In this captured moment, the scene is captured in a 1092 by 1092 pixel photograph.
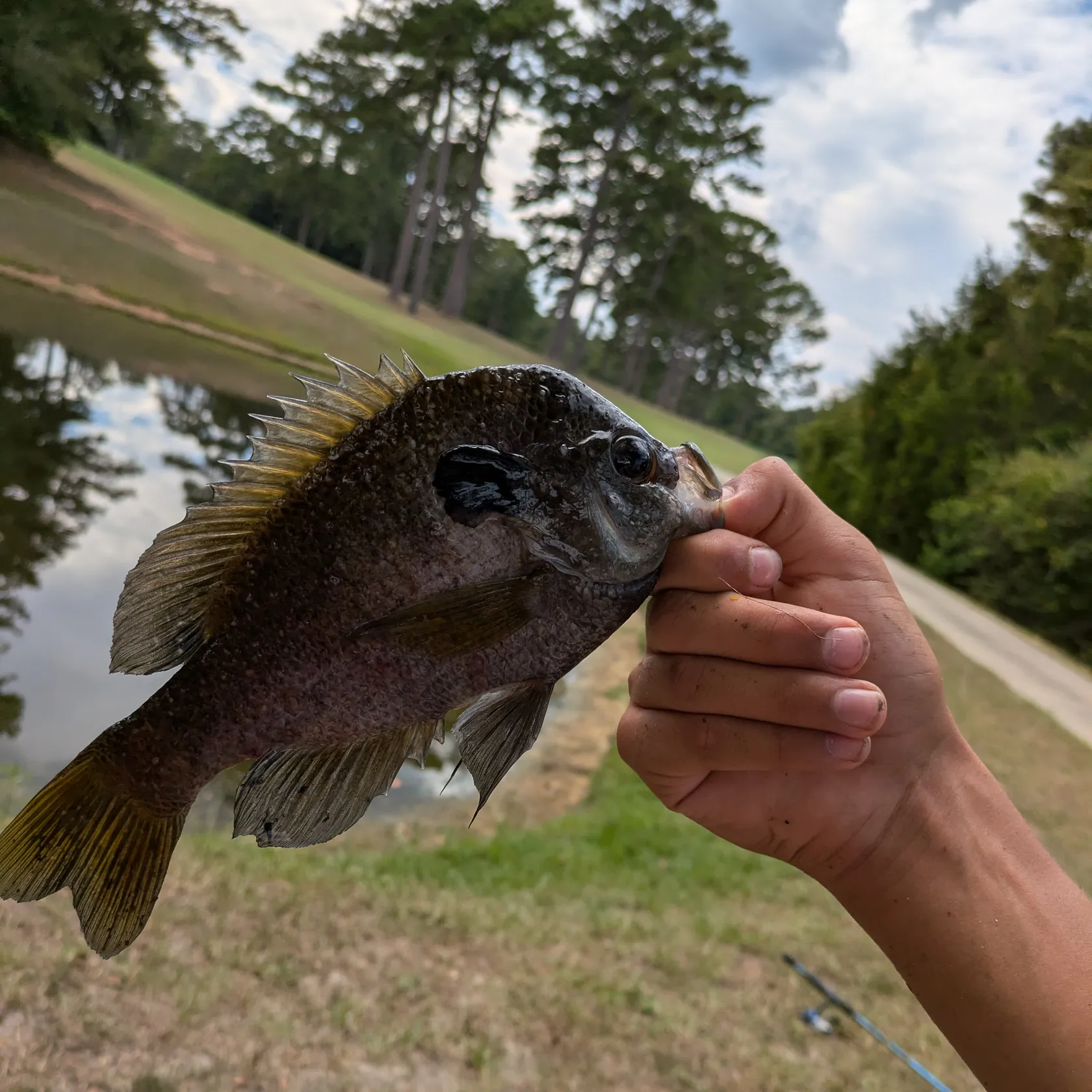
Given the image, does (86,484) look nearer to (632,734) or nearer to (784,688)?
(632,734)

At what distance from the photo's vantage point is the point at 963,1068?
3264 millimetres

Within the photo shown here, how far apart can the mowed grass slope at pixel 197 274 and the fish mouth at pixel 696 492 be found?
195 inches

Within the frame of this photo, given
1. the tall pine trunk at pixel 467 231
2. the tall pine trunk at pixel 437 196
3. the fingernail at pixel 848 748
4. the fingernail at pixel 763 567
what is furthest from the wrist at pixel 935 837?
the tall pine trunk at pixel 467 231

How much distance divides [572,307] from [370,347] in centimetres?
367

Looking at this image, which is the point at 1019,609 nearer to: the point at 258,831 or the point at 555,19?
the point at 258,831

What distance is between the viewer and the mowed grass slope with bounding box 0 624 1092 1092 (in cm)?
238

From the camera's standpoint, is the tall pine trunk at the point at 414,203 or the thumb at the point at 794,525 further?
the tall pine trunk at the point at 414,203

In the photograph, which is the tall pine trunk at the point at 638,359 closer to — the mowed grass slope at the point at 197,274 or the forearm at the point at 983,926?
the mowed grass slope at the point at 197,274

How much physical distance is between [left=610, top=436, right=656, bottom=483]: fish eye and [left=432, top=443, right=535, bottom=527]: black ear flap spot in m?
0.13

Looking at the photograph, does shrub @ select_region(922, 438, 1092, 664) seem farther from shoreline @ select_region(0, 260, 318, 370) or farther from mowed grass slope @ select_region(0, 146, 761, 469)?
shoreline @ select_region(0, 260, 318, 370)

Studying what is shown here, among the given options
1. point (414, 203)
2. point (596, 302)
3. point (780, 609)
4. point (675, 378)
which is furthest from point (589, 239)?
point (780, 609)

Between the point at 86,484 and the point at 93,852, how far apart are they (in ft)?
20.2

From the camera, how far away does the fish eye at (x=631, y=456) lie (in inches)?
42.2

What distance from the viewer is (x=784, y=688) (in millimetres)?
1232
